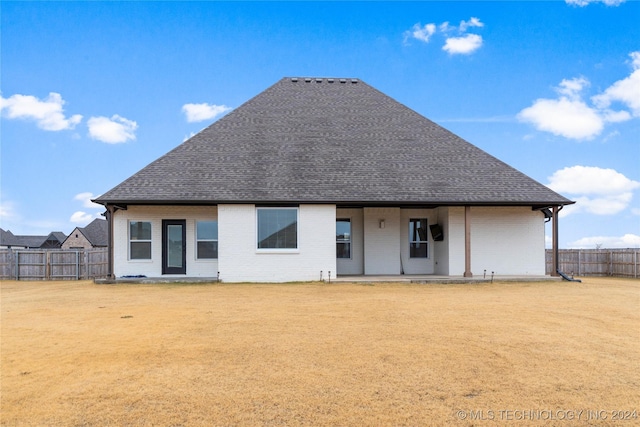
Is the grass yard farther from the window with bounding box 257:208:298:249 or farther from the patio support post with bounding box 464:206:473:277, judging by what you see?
the patio support post with bounding box 464:206:473:277

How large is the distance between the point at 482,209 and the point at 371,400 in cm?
1429

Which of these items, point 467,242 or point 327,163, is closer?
point 467,242

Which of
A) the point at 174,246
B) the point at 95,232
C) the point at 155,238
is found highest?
the point at 95,232

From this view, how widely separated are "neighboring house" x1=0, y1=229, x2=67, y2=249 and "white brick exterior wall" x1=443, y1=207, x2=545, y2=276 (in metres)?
60.6

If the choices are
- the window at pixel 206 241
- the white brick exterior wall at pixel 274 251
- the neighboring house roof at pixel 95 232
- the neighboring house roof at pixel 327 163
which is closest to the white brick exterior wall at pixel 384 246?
the neighboring house roof at pixel 327 163

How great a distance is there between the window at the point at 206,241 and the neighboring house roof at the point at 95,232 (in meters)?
41.9

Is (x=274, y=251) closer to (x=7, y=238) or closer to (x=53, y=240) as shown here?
(x=53, y=240)

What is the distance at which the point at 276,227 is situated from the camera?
1625 centimetres

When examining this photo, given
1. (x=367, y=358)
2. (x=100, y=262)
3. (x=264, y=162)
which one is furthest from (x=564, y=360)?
(x=100, y=262)

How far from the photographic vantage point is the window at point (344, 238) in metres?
18.2

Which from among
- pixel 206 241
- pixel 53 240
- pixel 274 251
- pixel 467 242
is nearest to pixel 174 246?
pixel 206 241

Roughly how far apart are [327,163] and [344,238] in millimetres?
3044

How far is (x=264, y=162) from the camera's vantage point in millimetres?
17578

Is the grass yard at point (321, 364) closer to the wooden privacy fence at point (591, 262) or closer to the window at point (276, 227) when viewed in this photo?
the window at point (276, 227)
